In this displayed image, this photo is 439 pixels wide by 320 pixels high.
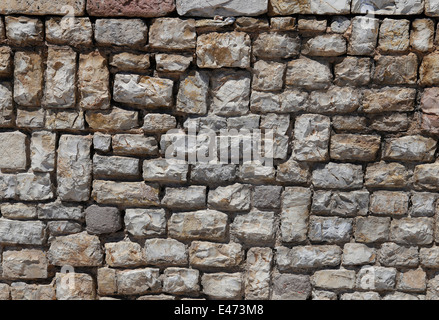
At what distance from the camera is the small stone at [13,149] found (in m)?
2.52

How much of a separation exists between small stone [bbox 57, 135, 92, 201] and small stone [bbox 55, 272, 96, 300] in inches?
20.0

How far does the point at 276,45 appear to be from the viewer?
7.77 ft

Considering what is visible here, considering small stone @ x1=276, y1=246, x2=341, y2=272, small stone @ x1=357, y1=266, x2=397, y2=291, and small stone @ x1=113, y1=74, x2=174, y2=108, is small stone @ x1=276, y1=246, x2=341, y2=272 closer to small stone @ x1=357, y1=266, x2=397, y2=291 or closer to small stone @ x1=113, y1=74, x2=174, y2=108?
small stone @ x1=357, y1=266, x2=397, y2=291

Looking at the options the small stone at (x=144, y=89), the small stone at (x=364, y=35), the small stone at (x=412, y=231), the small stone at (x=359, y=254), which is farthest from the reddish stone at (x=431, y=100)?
the small stone at (x=144, y=89)

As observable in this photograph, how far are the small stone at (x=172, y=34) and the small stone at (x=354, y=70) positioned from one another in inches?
34.1

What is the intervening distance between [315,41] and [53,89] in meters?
1.57

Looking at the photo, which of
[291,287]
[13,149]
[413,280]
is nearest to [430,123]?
[413,280]

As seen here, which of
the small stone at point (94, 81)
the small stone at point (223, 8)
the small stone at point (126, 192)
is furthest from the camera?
the small stone at point (126, 192)

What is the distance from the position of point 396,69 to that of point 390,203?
80cm

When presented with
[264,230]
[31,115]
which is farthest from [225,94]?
[31,115]

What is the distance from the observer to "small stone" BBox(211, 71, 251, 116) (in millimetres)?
2420

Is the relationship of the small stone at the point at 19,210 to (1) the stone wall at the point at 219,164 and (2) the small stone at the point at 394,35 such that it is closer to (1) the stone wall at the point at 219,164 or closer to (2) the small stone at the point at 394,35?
(1) the stone wall at the point at 219,164

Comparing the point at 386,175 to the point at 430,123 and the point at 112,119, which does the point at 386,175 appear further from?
the point at 112,119

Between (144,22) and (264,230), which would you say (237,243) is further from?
(144,22)
